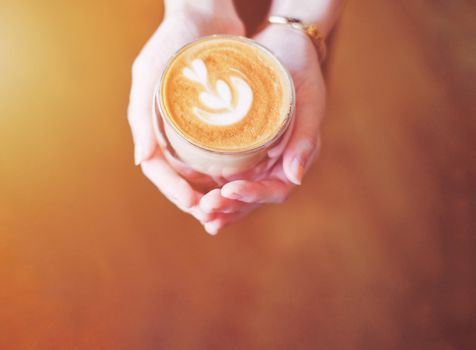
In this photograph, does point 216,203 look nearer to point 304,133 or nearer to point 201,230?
point 304,133

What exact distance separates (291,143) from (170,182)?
0.26 m

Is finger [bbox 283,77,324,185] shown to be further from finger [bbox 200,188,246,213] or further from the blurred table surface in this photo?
the blurred table surface

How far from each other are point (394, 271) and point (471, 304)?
26 cm

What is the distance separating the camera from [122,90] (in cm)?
146

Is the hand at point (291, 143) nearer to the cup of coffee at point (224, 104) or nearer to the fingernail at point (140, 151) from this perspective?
the cup of coffee at point (224, 104)

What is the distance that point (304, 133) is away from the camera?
3.15 feet

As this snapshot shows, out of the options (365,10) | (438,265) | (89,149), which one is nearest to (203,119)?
(89,149)

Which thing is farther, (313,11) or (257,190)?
(313,11)

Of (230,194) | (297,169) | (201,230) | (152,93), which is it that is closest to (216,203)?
(230,194)

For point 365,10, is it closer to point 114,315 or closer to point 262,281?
point 262,281

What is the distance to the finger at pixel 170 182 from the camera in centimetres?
95

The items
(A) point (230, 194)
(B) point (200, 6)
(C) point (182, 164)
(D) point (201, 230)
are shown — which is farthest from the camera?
(D) point (201, 230)

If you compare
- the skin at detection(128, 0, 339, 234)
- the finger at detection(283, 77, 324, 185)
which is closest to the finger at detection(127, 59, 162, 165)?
the skin at detection(128, 0, 339, 234)

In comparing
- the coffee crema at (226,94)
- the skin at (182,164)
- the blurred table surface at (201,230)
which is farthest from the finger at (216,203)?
the blurred table surface at (201,230)
